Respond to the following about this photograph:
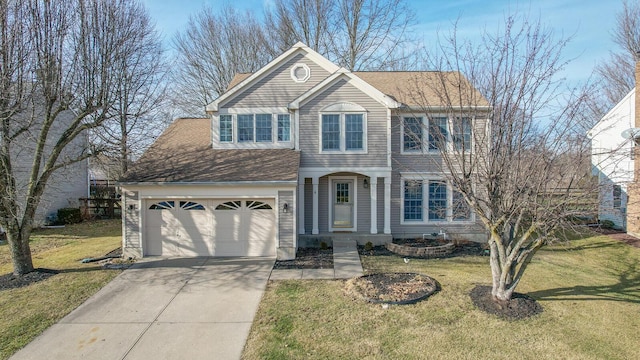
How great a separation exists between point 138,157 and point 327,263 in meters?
8.75

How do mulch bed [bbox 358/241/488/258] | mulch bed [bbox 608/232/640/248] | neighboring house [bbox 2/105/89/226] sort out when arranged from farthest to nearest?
neighboring house [bbox 2/105/89/226], mulch bed [bbox 608/232/640/248], mulch bed [bbox 358/241/488/258]

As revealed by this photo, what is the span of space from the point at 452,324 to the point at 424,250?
17.1 ft

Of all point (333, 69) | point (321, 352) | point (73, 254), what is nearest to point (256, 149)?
point (333, 69)

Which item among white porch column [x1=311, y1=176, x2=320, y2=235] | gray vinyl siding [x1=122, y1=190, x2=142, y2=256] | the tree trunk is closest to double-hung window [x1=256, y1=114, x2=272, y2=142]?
white porch column [x1=311, y1=176, x2=320, y2=235]

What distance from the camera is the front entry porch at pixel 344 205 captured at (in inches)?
528

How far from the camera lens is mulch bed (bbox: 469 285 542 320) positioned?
6941mm

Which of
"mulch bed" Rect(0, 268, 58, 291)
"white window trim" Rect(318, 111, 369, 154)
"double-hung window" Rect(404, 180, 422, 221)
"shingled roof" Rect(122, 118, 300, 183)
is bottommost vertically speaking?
"mulch bed" Rect(0, 268, 58, 291)

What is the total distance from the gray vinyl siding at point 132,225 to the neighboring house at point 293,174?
3cm

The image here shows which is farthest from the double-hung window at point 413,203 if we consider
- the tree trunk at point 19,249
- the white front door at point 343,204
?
the tree trunk at point 19,249

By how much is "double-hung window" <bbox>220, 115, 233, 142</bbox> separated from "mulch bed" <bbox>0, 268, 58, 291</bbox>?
6.88m

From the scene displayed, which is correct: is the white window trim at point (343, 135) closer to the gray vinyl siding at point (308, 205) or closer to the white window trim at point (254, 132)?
the white window trim at point (254, 132)

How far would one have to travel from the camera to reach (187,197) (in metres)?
11.7

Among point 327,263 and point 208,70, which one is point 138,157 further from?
point 208,70

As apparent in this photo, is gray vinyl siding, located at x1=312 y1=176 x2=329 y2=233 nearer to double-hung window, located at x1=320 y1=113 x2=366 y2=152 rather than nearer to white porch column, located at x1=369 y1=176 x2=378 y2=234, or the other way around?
double-hung window, located at x1=320 y1=113 x2=366 y2=152
